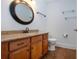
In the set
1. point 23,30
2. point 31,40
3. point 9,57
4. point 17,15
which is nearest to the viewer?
point 9,57

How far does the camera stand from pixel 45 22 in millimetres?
4812

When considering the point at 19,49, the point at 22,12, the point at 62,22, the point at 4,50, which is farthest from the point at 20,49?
the point at 62,22

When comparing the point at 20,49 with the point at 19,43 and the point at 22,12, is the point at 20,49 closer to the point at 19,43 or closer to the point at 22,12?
the point at 19,43

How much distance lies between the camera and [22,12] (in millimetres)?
3006

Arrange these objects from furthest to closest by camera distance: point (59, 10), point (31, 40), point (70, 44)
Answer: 1. point (59, 10)
2. point (70, 44)
3. point (31, 40)

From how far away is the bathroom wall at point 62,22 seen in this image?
14.4 feet

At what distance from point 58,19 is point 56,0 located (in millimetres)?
875

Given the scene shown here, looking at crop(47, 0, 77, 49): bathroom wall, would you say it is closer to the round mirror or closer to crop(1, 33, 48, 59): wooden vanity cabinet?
the round mirror

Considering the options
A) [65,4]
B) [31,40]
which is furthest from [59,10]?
[31,40]

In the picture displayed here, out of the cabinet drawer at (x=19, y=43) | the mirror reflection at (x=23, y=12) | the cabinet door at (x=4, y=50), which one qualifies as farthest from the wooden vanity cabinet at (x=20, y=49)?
the mirror reflection at (x=23, y=12)

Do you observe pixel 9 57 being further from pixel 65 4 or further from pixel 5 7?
pixel 65 4

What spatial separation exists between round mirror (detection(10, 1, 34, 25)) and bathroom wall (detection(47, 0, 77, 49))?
1655 millimetres

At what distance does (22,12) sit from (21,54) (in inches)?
A: 56.4

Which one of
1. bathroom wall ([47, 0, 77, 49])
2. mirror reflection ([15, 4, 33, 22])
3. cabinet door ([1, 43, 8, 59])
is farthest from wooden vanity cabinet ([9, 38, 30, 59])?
bathroom wall ([47, 0, 77, 49])
